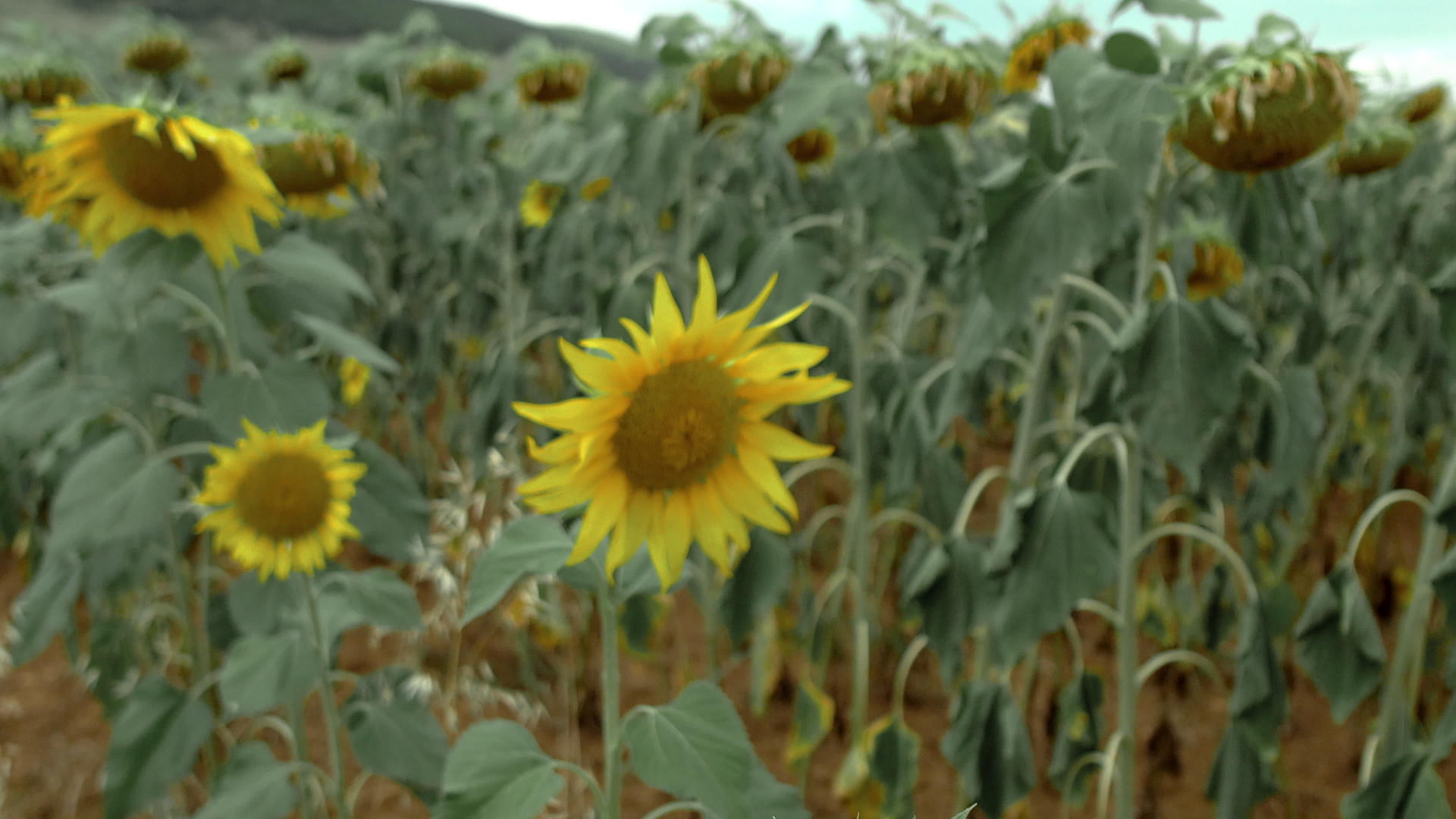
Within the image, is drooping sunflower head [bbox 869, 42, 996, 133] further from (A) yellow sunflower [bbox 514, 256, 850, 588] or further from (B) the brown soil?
(B) the brown soil

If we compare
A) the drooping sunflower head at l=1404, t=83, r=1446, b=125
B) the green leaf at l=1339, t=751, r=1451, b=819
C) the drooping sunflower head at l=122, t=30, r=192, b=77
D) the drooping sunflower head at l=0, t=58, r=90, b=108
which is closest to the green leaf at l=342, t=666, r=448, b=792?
the green leaf at l=1339, t=751, r=1451, b=819

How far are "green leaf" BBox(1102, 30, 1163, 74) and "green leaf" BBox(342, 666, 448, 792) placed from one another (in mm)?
975

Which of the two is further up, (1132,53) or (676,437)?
(1132,53)

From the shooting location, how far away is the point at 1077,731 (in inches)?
50.9

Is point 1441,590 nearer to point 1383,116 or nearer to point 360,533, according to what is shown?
point 360,533

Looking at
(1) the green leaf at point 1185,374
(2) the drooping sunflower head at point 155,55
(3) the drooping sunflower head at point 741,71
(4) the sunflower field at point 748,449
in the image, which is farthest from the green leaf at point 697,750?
(2) the drooping sunflower head at point 155,55

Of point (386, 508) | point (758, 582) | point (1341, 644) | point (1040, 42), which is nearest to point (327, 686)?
point (386, 508)

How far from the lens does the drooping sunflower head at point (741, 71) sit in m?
1.31

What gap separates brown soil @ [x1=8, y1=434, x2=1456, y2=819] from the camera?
5.57 ft

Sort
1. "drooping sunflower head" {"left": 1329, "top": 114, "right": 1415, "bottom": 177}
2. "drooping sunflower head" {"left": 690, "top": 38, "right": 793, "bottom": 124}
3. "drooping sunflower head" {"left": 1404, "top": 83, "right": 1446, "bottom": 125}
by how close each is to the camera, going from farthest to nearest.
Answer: "drooping sunflower head" {"left": 1404, "top": 83, "right": 1446, "bottom": 125}
"drooping sunflower head" {"left": 1329, "top": 114, "right": 1415, "bottom": 177}
"drooping sunflower head" {"left": 690, "top": 38, "right": 793, "bottom": 124}

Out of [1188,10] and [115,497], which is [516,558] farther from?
[1188,10]

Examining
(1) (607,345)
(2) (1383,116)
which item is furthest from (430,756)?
(2) (1383,116)

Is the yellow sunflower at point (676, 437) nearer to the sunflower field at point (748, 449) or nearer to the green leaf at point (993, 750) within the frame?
the sunflower field at point (748, 449)

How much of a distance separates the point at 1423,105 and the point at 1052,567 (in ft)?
5.83
